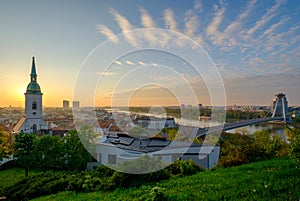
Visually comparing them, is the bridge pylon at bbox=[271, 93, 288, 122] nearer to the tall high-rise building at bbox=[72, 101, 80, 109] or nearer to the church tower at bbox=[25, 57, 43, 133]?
the church tower at bbox=[25, 57, 43, 133]

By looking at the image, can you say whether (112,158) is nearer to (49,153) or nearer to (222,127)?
(49,153)

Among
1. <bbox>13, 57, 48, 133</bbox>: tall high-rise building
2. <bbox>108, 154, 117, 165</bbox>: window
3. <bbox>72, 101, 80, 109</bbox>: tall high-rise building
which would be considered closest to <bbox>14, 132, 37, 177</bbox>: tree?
<bbox>108, 154, 117, 165</bbox>: window

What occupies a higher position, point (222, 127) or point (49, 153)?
point (222, 127)

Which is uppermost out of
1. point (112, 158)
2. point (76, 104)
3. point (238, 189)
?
point (76, 104)

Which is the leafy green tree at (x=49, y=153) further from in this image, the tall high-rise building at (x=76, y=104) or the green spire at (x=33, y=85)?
the green spire at (x=33, y=85)

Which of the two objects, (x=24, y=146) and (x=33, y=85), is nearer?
(x=24, y=146)

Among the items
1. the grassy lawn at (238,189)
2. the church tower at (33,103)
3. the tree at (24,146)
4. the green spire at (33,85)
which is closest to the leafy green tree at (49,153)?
the tree at (24,146)

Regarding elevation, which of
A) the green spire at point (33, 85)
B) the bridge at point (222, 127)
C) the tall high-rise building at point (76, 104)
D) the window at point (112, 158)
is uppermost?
the green spire at point (33, 85)

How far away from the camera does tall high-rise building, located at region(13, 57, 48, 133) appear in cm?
2198

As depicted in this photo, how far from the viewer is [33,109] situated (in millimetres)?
22391

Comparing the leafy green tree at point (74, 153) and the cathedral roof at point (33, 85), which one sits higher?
the cathedral roof at point (33, 85)

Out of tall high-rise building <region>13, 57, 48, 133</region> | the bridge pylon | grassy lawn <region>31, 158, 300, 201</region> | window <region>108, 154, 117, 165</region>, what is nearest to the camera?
grassy lawn <region>31, 158, 300, 201</region>

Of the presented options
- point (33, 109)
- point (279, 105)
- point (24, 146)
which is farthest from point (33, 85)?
point (279, 105)

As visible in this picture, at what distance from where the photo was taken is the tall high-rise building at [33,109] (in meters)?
22.0
